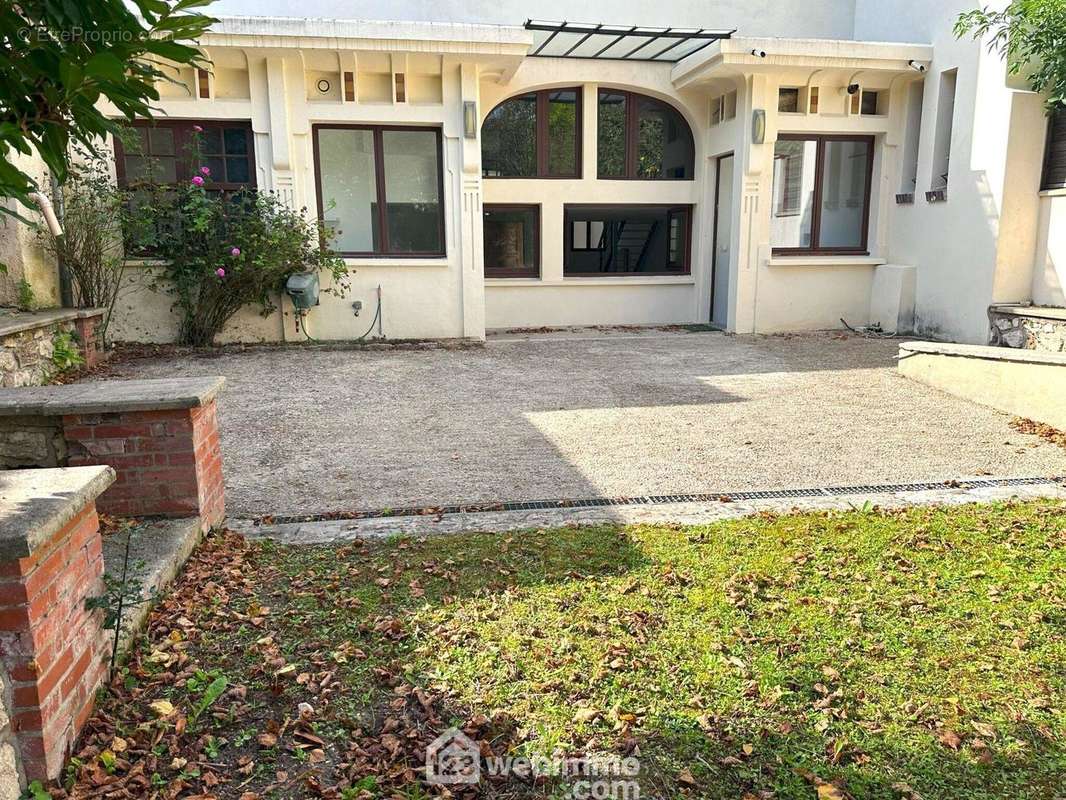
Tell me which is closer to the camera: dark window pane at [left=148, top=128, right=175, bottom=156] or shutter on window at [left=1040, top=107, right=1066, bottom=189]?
shutter on window at [left=1040, top=107, right=1066, bottom=189]

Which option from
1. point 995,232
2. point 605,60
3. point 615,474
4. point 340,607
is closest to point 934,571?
point 615,474

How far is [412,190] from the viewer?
411 inches

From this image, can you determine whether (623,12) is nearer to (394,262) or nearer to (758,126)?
(758,126)

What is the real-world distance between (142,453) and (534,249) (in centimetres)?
921

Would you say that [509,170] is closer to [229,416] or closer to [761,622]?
[229,416]

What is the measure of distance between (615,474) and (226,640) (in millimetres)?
2739

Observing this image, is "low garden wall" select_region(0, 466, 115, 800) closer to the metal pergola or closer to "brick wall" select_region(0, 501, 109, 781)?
"brick wall" select_region(0, 501, 109, 781)

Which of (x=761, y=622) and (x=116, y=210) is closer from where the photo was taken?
(x=761, y=622)

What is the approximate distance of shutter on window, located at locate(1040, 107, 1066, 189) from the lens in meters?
8.72

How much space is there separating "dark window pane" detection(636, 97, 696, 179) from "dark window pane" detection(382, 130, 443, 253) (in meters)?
3.48

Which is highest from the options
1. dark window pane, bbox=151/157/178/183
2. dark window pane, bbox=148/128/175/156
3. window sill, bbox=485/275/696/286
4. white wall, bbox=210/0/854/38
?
white wall, bbox=210/0/854/38

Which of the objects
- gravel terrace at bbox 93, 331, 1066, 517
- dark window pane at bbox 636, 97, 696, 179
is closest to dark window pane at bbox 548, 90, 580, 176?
dark window pane at bbox 636, 97, 696, 179

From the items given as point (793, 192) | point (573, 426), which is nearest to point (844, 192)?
point (793, 192)

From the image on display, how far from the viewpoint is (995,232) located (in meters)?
9.07
